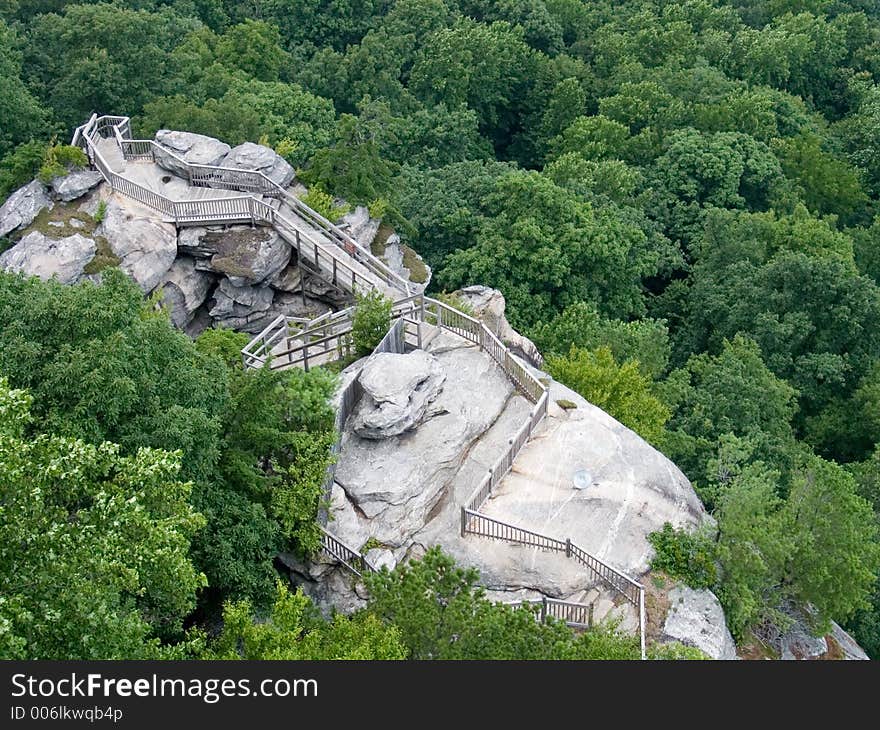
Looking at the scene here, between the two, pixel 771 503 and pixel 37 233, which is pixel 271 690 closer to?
pixel 771 503

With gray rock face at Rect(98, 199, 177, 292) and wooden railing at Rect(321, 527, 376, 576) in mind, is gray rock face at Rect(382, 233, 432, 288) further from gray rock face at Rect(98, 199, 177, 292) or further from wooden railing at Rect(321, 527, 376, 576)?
wooden railing at Rect(321, 527, 376, 576)

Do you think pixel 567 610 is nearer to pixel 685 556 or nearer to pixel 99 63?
pixel 685 556

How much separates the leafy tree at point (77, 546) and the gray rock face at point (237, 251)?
17698 millimetres

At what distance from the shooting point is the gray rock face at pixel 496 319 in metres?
37.9

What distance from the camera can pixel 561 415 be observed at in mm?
32438

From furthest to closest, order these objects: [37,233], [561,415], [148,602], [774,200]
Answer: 1. [774,200]
2. [37,233]
3. [561,415]
4. [148,602]

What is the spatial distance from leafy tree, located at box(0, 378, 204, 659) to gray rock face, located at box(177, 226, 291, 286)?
17698 mm

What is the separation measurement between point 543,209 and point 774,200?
21.2 metres

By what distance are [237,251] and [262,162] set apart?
5091 mm

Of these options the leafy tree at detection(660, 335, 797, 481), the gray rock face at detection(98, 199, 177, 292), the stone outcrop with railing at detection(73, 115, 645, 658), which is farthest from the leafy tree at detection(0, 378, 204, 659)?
the leafy tree at detection(660, 335, 797, 481)

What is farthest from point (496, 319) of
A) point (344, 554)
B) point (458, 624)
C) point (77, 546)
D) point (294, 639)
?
point (77, 546)

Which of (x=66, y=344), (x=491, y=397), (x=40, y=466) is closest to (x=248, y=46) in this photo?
(x=491, y=397)

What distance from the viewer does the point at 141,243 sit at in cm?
3731

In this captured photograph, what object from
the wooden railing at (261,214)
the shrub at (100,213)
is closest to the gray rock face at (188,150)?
the wooden railing at (261,214)
